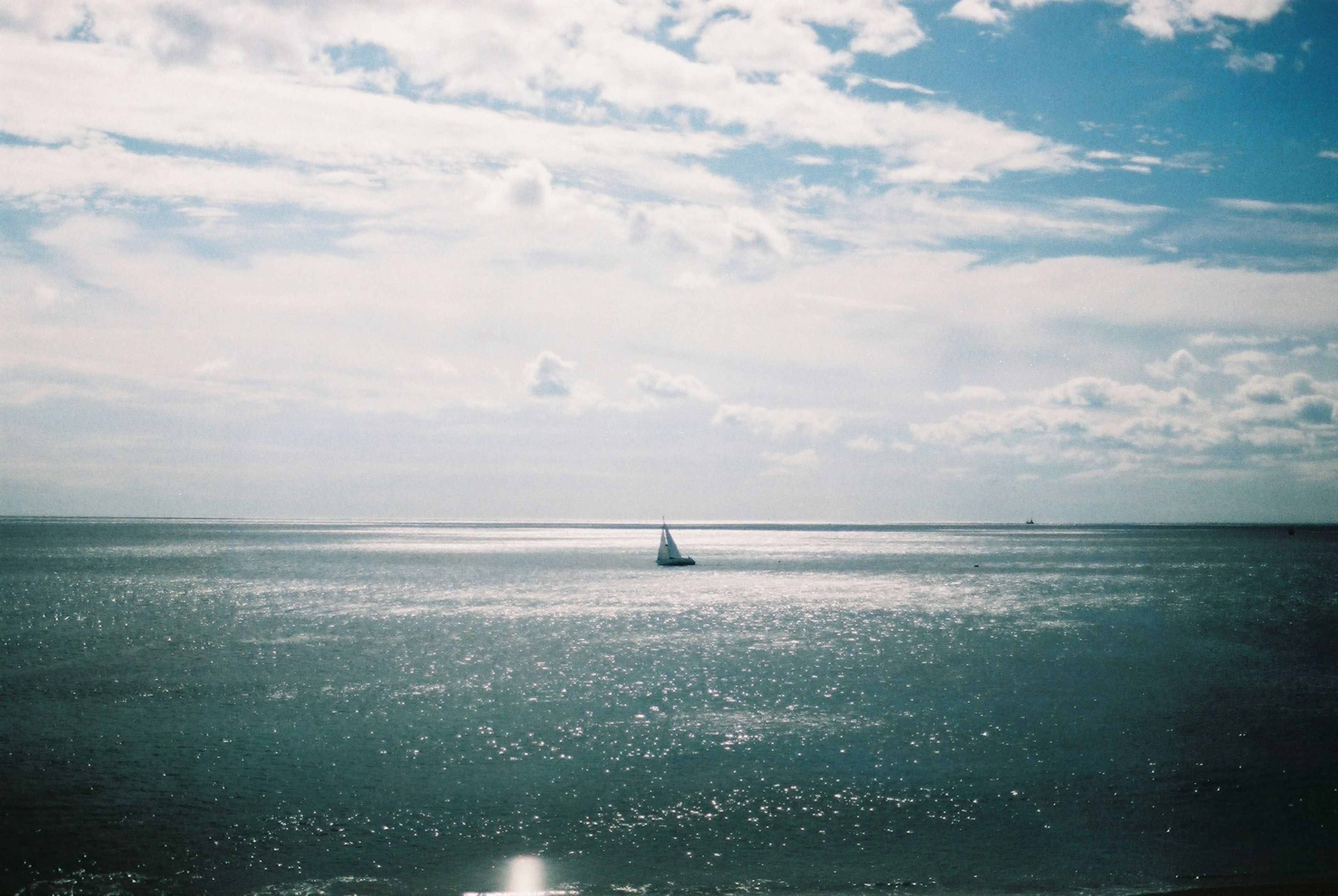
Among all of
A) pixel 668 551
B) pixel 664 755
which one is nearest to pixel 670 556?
pixel 668 551

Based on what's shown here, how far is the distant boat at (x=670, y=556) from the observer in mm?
152375

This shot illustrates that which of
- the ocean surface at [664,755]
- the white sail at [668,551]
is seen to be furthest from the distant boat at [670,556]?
the ocean surface at [664,755]

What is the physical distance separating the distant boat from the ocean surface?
262 feet

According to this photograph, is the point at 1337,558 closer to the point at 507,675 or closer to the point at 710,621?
the point at 710,621

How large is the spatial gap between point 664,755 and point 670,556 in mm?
124209

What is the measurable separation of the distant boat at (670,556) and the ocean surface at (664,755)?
79714 millimetres

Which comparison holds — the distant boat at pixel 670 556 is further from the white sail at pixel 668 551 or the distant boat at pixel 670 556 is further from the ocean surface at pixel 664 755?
the ocean surface at pixel 664 755

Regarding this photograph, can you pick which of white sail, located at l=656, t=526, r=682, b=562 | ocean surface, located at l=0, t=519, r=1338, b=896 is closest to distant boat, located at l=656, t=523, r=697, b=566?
white sail, located at l=656, t=526, r=682, b=562

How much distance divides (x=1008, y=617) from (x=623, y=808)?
54.6m

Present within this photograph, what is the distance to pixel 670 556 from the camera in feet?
506

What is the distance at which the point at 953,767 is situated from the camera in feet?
94.4

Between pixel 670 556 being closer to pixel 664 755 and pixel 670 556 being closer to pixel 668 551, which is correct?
pixel 668 551

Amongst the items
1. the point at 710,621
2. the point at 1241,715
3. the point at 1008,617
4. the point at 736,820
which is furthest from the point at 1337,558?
the point at 736,820

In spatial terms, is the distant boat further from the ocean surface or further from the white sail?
the ocean surface
